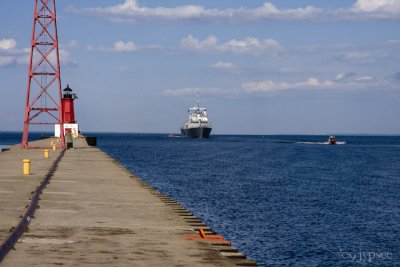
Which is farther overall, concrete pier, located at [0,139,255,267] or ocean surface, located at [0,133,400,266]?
ocean surface, located at [0,133,400,266]

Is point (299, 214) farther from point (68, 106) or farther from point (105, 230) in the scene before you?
point (68, 106)

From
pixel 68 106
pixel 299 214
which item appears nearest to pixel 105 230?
pixel 299 214

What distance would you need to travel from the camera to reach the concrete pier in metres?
14.0

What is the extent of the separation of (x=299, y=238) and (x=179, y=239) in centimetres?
1006

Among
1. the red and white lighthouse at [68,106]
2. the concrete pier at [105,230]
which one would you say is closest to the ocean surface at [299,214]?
the concrete pier at [105,230]

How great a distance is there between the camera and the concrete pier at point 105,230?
549 inches

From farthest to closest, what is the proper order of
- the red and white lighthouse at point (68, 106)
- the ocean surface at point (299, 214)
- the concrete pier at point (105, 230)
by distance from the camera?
the red and white lighthouse at point (68, 106) < the ocean surface at point (299, 214) < the concrete pier at point (105, 230)

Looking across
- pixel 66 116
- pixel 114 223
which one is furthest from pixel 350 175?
pixel 66 116

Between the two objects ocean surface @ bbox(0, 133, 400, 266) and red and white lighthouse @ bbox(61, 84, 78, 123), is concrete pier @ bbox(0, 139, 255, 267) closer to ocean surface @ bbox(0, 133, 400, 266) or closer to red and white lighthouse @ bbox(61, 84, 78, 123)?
ocean surface @ bbox(0, 133, 400, 266)

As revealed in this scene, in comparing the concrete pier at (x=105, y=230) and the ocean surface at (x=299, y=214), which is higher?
the concrete pier at (x=105, y=230)

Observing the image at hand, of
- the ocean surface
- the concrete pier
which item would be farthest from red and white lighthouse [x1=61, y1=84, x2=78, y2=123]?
the concrete pier

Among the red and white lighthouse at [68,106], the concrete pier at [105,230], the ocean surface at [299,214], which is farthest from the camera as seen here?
the red and white lighthouse at [68,106]

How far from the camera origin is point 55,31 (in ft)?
223

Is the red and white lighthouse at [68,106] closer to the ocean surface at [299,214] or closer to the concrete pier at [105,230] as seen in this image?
the ocean surface at [299,214]
